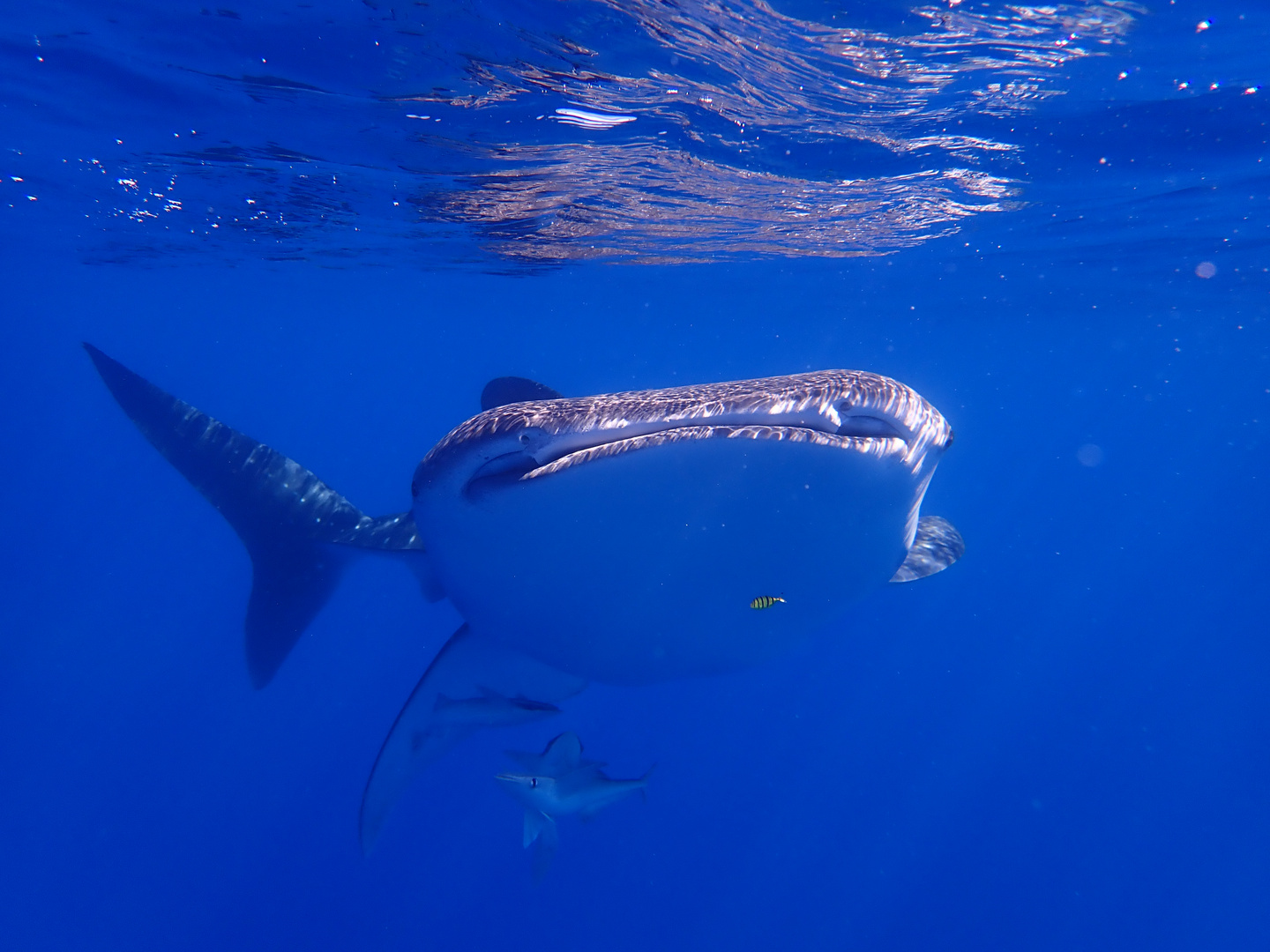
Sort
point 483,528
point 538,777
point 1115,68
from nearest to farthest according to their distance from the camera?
1. point 483,528
2. point 538,777
3. point 1115,68

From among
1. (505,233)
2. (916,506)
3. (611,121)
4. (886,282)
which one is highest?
(886,282)

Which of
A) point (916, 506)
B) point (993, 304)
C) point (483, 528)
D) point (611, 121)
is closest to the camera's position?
point (483, 528)

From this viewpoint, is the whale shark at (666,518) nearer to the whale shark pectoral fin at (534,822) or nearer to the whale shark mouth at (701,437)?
the whale shark mouth at (701,437)

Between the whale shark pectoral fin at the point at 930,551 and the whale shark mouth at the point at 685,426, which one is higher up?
the whale shark mouth at the point at 685,426

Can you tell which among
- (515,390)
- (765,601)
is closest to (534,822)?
(515,390)

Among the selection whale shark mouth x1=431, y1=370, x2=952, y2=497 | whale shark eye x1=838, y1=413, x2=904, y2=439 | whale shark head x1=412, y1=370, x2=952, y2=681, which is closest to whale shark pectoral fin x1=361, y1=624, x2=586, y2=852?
whale shark head x1=412, y1=370, x2=952, y2=681

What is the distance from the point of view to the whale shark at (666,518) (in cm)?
248

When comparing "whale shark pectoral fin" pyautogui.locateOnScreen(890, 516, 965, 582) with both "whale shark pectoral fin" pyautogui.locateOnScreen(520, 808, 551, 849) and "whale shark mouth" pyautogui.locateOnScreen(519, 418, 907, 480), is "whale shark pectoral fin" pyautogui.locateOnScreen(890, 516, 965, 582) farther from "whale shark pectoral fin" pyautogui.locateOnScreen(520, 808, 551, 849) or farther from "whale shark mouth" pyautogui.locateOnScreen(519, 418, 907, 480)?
"whale shark pectoral fin" pyautogui.locateOnScreen(520, 808, 551, 849)

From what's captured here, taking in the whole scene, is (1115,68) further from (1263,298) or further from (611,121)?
(1263,298)

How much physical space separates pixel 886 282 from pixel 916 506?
2248cm

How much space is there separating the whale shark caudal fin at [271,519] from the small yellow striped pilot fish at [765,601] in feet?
11.3

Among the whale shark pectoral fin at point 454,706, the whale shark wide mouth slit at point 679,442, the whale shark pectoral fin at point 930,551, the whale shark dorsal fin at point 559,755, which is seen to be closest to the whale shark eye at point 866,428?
the whale shark wide mouth slit at point 679,442

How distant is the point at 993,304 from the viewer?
27.5 m

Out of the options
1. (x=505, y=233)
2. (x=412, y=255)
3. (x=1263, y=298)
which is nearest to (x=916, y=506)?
(x=505, y=233)
